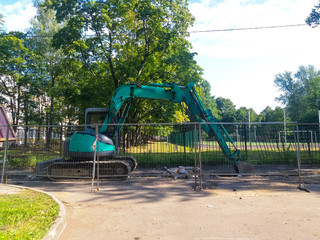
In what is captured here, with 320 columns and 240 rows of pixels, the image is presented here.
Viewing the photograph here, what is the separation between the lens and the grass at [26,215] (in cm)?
359

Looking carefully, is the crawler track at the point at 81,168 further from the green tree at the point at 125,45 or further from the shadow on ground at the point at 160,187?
the green tree at the point at 125,45

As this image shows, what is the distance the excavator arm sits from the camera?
9.24 m

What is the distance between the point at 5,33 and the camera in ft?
73.6

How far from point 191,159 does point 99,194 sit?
198 inches

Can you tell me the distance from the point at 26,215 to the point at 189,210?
134 inches

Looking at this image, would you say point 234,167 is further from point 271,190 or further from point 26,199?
point 26,199

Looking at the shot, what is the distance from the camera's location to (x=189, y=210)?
529cm

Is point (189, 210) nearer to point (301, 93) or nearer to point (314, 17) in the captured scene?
point (314, 17)

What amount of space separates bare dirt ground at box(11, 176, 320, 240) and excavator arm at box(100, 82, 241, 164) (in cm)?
159

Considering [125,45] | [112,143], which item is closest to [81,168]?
[112,143]

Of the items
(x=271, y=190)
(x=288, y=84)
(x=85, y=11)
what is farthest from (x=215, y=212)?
(x=288, y=84)

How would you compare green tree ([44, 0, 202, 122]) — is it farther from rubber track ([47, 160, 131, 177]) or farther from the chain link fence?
rubber track ([47, 160, 131, 177])

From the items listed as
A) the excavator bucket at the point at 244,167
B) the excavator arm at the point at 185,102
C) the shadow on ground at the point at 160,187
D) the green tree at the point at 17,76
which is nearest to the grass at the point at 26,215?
the shadow on ground at the point at 160,187

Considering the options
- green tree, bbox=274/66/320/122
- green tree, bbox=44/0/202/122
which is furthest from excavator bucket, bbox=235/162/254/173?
green tree, bbox=274/66/320/122
